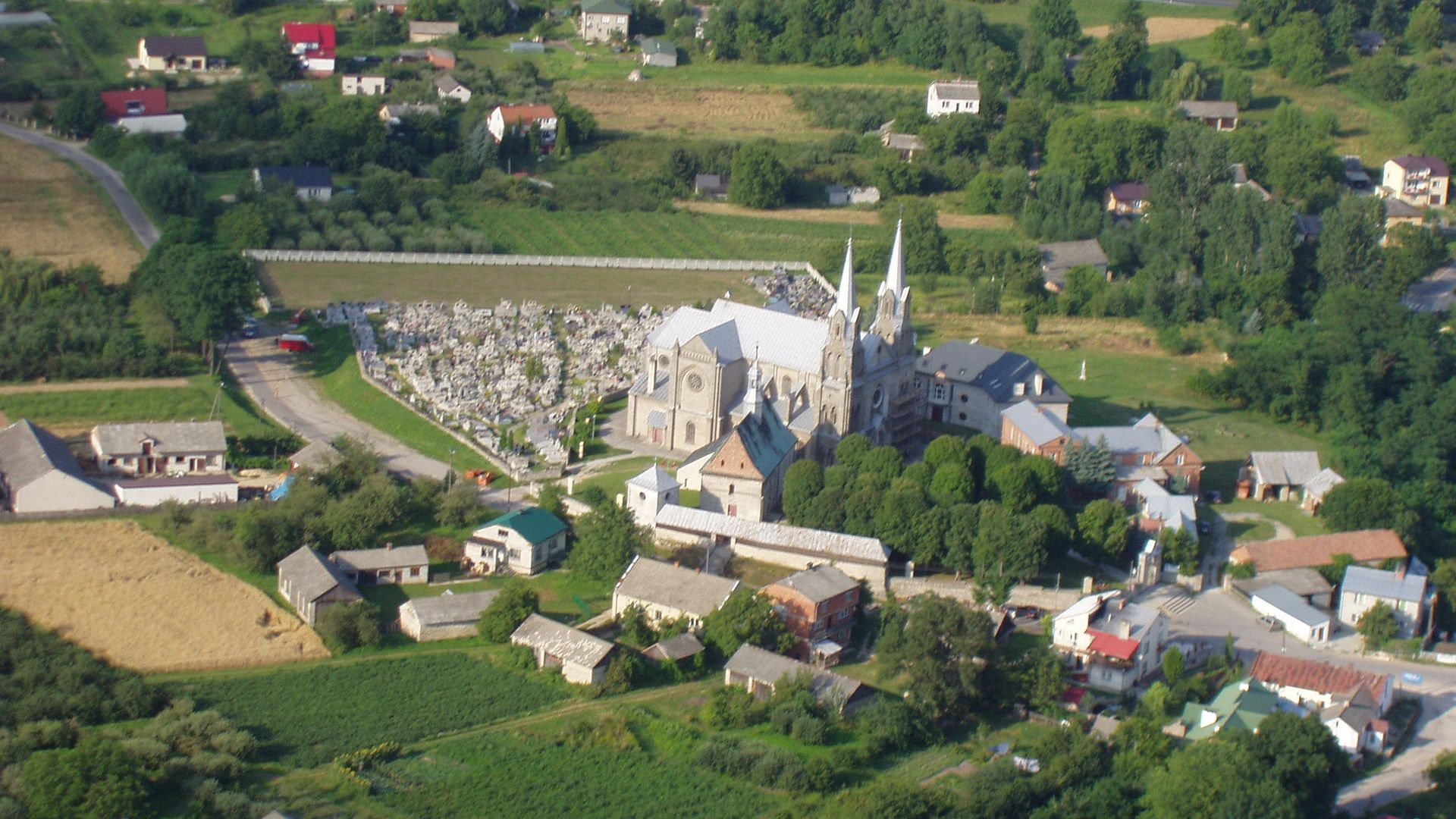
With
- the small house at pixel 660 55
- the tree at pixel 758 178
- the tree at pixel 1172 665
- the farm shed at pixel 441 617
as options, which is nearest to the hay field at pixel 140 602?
the farm shed at pixel 441 617

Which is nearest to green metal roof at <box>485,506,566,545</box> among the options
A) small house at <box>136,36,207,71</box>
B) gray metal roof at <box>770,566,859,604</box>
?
gray metal roof at <box>770,566,859,604</box>

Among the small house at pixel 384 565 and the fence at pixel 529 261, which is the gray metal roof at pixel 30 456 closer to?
the small house at pixel 384 565

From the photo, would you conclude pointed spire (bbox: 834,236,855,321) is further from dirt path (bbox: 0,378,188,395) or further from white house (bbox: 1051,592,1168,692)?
dirt path (bbox: 0,378,188,395)

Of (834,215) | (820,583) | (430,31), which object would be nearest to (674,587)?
(820,583)

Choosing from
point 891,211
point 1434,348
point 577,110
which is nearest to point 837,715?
point 1434,348

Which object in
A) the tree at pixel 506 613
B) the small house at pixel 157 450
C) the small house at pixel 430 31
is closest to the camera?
the tree at pixel 506 613

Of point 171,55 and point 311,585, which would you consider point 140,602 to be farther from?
point 171,55

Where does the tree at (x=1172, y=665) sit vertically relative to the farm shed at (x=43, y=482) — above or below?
below
